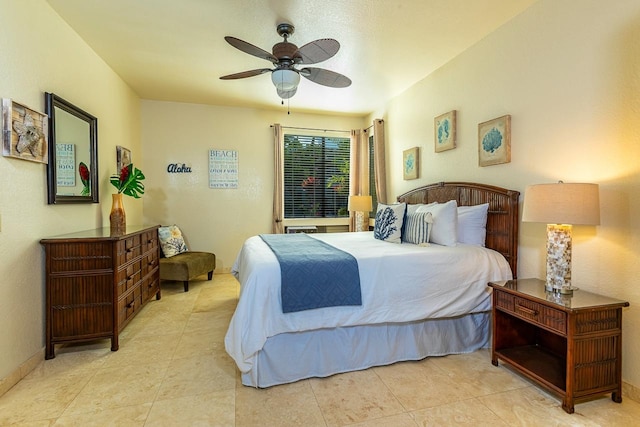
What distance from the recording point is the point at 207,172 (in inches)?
197

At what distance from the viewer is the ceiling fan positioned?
7.91ft

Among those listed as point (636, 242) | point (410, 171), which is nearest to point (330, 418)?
point (636, 242)

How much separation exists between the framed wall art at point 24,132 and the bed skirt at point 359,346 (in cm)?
206

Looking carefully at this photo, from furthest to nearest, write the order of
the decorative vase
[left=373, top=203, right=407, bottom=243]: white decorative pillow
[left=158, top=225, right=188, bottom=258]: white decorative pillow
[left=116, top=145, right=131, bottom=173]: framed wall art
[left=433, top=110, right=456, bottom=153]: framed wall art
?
[left=158, top=225, right=188, bottom=258]: white decorative pillow → [left=116, top=145, right=131, bottom=173]: framed wall art → [left=433, top=110, right=456, bottom=153]: framed wall art → the decorative vase → [left=373, top=203, right=407, bottom=243]: white decorative pillow

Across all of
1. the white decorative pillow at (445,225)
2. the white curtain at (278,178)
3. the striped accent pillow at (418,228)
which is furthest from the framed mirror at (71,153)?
the white decorative pillow at (445,225)

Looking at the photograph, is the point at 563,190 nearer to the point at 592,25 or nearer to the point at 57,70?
the point at 592,25

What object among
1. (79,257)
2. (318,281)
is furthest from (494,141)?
(79,257)

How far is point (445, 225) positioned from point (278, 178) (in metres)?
3.08

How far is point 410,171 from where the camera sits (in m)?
4.23

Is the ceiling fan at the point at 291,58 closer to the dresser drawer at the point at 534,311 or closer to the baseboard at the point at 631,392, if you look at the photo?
the dresser drawer at the point at 534,311

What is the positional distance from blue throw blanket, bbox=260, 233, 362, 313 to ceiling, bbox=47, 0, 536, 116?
1959 mm

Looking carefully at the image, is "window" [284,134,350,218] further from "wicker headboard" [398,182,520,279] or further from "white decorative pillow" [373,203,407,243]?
"wicker headboard" [398,182,520,279]

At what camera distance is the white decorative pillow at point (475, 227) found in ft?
9.40

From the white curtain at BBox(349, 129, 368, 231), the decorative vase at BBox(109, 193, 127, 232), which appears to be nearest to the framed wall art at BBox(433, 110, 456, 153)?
the white curtain at BBox(349, 129, 368, 231)
